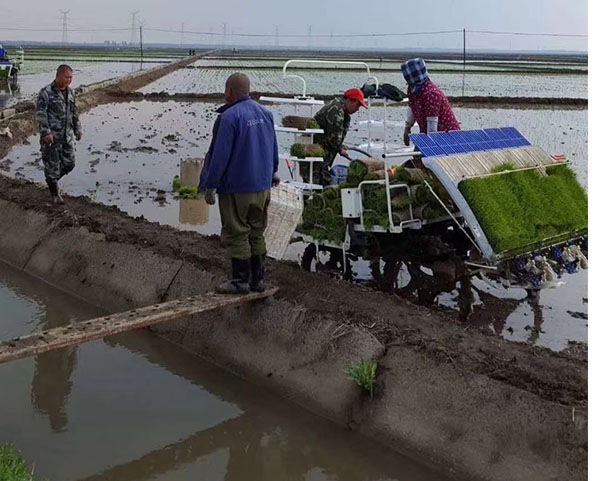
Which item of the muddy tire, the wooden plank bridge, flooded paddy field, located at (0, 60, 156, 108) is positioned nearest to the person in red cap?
the muddy tire

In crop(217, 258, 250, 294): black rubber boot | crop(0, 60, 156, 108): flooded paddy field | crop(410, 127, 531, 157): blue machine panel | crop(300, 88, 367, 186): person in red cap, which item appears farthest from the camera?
crop(0, 60, 156, 108): flooded paddy field

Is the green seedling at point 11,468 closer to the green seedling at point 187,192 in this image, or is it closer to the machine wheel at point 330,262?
the machine wheel at point 330,262

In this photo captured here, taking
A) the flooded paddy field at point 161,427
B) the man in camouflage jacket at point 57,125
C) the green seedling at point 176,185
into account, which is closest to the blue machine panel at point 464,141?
the flooded paddy field at point 161,427

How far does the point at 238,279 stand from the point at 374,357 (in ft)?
4.61

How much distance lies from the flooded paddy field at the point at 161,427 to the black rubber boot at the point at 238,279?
74 centimetres

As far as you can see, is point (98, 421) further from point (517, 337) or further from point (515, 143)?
point (515, 143)

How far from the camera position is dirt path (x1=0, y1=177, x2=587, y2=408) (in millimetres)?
5102

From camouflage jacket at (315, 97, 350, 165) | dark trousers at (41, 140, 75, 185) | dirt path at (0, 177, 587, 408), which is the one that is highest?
camouflage jacket at (315, 97, 350, 165)

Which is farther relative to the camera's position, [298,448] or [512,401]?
[298,448]

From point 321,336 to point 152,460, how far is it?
1701mm

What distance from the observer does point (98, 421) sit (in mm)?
5426

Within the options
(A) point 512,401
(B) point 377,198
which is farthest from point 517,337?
(A) point 512,401

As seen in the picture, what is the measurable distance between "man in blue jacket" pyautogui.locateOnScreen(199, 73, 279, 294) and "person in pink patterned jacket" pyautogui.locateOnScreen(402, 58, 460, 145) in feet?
7.90

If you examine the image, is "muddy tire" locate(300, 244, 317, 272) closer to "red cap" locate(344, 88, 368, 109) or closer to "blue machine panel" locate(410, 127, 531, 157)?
"red cap" locate(344, 88, 368, 109)
